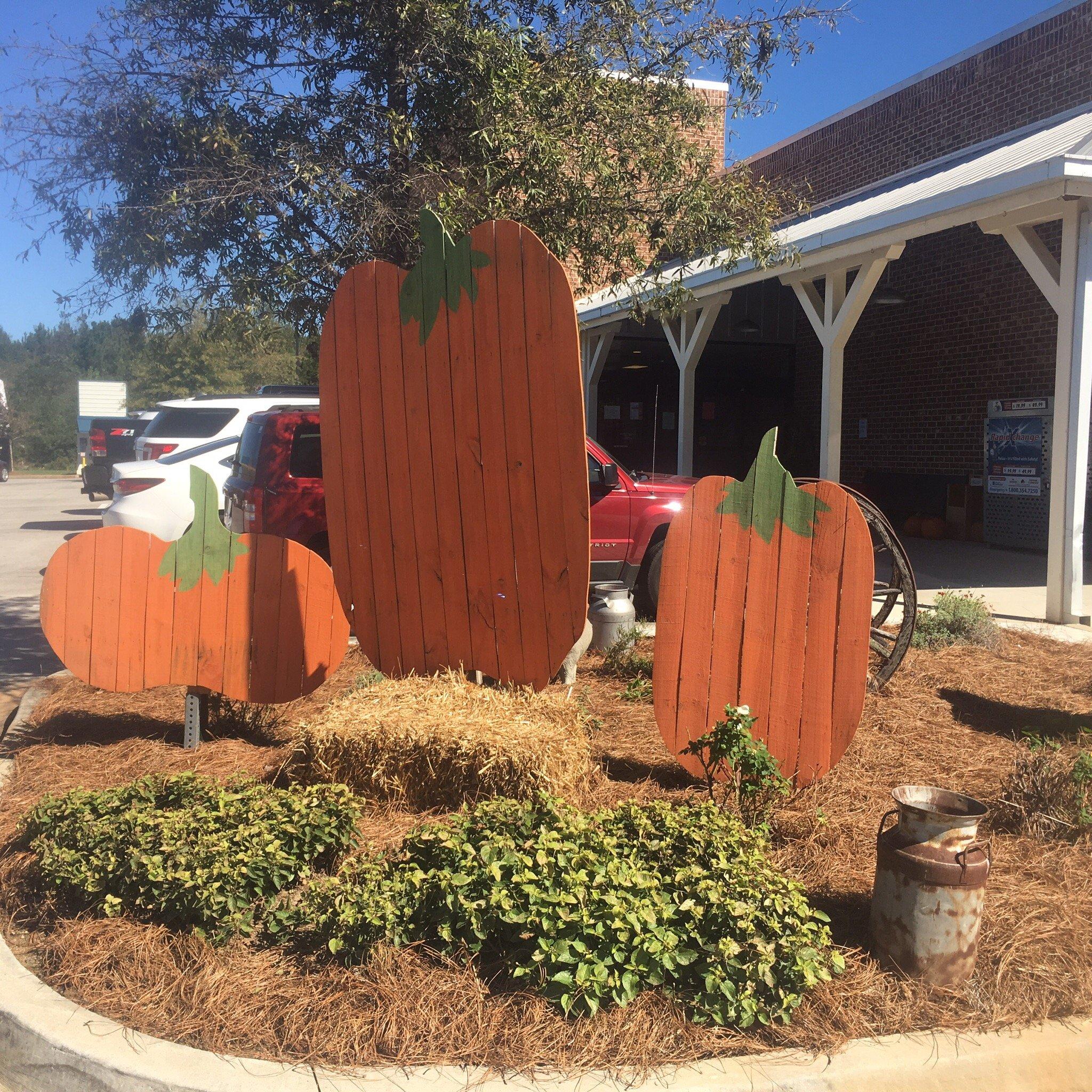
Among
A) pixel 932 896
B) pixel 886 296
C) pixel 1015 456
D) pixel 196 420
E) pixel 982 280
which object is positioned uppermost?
pixel 982 280

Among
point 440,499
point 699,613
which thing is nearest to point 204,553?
point 440,499

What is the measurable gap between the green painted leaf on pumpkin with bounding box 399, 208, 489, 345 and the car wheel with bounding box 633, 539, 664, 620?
12.5 ft

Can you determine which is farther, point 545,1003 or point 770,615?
point 770,615

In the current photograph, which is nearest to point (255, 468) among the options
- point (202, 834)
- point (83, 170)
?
point (83, 170)

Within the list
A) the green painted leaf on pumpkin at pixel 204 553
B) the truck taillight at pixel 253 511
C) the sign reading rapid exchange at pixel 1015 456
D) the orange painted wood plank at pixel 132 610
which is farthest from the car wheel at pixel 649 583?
the sign reading rapid exchange at pixel 1015 456

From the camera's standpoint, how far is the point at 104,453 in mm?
22250

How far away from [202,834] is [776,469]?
103 inches

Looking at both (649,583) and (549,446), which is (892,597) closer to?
(649,583)

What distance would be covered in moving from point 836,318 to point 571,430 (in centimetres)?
733

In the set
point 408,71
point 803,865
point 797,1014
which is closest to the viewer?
point 797,1014

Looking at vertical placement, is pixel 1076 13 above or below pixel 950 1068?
above

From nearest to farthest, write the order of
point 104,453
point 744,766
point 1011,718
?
point 744,766
point 1011,718
point 104,453

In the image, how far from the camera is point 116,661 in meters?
4.88

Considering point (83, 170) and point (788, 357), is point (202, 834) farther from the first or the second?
point (788, 357)
